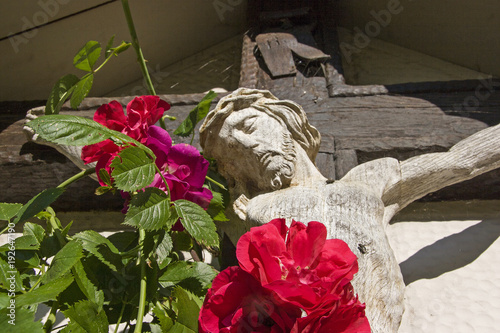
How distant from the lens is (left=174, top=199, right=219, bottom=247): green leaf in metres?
0.67

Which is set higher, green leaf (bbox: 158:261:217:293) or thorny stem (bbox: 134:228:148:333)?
thorny stem (bbox: 134:228:148:333)

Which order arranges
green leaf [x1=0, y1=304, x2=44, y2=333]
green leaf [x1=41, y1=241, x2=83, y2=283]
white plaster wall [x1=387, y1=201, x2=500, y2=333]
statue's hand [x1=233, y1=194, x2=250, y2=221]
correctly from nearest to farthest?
green leaf [x1=0, y1=304, x2=44, y2=333], green leaf [x1=41, y1=241, x2=83, y2=283], statue's hand [x1=233, y1=194, x2=250, y2=221], white plaster wall [x1=387, y1=201, x2=500, y2=333]

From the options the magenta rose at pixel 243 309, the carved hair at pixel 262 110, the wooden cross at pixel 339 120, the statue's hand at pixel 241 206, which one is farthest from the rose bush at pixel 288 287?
the wooden cross at pixel 339 120

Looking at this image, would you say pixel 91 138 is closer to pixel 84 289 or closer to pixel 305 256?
pixel 84 289

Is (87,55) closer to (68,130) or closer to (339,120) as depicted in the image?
(68,130)

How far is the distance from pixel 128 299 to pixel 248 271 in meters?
0.22

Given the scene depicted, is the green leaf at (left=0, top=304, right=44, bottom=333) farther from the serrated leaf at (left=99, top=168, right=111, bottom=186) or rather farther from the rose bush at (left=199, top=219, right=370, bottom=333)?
the serrated leaf at (left=99, top=168, right=111, bottom=186)

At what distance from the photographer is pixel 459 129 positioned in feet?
5.01

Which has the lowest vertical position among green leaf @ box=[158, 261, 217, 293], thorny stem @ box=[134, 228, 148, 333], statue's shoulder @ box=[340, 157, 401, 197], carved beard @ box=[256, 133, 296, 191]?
statue's shoulder @ box=[340, 157, 401, 197]

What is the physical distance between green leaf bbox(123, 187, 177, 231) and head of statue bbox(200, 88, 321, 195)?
1.11ft

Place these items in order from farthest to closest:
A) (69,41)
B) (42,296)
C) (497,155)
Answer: (69,41) < (497,155) < (42,296)

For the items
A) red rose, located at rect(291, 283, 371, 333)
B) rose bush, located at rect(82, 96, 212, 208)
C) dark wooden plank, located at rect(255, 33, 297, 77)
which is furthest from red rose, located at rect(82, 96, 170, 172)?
dark wooden plank, located at rect(255, 33, 297, 77)

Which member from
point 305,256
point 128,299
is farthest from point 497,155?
point 128,299

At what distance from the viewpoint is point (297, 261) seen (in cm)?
59
